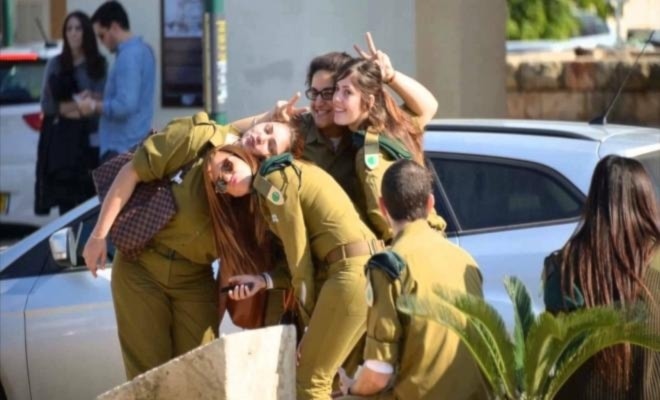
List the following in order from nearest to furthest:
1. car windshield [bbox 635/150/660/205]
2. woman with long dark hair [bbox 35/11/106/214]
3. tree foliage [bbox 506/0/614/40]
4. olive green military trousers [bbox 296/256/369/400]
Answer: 1. olive green military trousers [bbox 296/256/369/400]
2. car windshield [bbox 635/150/660/205]
3. woman with long dark hair [bbox 35/11/106/214]
4. tree foliage [bbox 506/0/614/40]

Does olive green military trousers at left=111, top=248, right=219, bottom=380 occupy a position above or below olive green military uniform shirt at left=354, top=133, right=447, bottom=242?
below

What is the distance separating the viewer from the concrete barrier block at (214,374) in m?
4.32

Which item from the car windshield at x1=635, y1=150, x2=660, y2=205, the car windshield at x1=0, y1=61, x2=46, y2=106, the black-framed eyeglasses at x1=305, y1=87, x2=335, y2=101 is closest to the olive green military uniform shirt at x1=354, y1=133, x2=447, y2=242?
the black-framed eyeglasses at x1=305, y1=87, x2=335, y2=101

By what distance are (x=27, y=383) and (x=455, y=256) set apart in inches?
116

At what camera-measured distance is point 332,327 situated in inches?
205

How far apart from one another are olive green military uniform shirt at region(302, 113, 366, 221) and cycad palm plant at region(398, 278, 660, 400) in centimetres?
118

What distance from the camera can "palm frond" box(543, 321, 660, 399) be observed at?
4426 mm

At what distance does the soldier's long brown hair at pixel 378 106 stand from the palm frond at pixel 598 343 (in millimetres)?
1214

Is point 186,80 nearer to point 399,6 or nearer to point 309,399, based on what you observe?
point 399,6

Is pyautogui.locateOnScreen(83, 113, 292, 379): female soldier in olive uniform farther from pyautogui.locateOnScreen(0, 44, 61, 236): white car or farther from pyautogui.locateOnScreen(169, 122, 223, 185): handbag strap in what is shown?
pyautogui.locateOnScreen(0, 44, 61, 236): white car

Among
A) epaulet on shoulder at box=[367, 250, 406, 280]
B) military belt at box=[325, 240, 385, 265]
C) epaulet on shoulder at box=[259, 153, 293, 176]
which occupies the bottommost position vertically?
military belt at box=[325, 240, 385, 265]

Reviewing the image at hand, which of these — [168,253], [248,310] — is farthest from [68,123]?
[248,310]

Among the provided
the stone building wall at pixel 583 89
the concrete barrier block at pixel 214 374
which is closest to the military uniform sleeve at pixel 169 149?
the concrete barrier block at pixel 214 374

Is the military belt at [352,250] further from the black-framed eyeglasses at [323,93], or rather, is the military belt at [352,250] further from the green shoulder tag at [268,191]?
the black-framed eyeglasses at [323,93]
